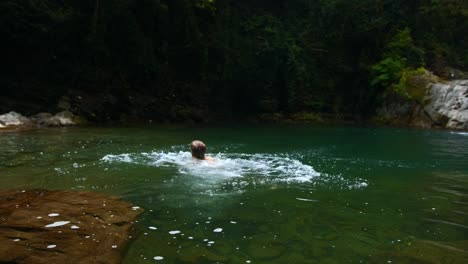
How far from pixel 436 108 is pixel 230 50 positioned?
15.6 metres

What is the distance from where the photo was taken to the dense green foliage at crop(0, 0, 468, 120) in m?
24.0

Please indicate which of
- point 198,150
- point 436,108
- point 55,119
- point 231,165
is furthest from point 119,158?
point 436,108

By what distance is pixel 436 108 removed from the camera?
2977 cm

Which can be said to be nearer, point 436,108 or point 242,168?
point 242,168

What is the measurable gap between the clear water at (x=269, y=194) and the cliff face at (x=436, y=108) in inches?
521

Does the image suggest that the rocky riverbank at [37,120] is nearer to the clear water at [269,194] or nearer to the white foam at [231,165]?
the clear water at [269,194]

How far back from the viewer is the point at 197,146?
11.7 metres

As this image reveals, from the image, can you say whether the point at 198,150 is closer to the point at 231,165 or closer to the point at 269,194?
the point at 231,165

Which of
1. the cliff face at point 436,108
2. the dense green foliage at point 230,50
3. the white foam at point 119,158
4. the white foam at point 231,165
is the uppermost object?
the dense green foliage at point 230,50

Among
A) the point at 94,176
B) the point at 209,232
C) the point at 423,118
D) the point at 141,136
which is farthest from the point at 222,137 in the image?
the point at 423,118

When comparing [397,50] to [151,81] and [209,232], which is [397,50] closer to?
[151,81]

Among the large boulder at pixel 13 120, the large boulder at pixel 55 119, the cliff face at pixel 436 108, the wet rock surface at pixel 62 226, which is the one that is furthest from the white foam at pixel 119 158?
the cliff face at pixel 436 108

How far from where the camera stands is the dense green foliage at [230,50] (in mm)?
23969

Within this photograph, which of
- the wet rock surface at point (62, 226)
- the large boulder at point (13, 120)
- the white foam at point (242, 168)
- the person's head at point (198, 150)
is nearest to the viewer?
the wet rock surface at point (62, 226)
